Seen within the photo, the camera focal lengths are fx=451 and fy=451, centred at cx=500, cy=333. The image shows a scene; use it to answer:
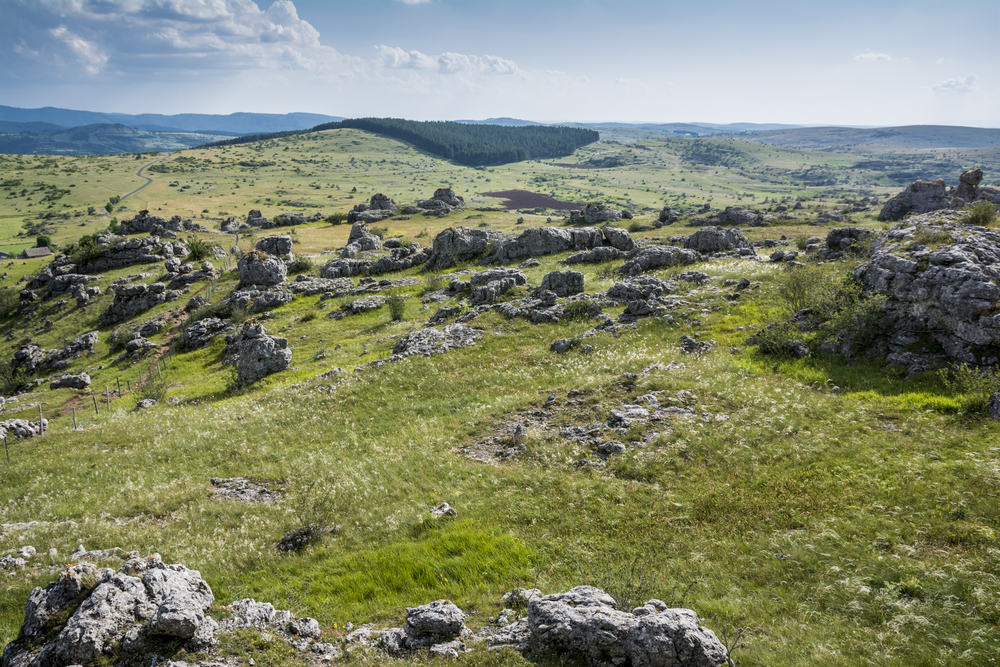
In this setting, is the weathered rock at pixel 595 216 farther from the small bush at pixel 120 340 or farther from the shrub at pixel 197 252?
the small bush at pixel 120 340

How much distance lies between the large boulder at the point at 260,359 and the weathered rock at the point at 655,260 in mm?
30687

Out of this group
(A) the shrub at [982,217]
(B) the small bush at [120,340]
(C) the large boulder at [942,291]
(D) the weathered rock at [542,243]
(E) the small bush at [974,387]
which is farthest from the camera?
(D) the weathered rock at [542,243]

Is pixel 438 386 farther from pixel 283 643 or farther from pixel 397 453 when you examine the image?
pixel 283 643

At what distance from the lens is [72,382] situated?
38.5 metres

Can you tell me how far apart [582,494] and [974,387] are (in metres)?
14.7

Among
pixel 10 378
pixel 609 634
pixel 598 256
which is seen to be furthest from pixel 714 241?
pixel 10 378

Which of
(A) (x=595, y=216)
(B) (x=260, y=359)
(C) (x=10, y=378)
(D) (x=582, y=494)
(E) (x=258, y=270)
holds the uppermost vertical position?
(A) (x=595, y=216)

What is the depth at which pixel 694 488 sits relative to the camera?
14375mm

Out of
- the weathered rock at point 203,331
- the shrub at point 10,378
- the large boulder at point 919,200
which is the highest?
the large boulder at point 919,200

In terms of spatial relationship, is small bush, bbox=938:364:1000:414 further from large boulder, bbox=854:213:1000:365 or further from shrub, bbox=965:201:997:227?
shrub, bbox=965:201:997:227

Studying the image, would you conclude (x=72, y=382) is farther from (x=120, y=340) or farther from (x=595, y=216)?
(x=595, y=216)

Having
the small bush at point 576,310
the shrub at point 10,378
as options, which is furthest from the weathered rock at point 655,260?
the shrub at point 10,378

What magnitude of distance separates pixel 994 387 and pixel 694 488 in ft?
39.3

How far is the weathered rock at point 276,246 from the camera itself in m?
70.1
